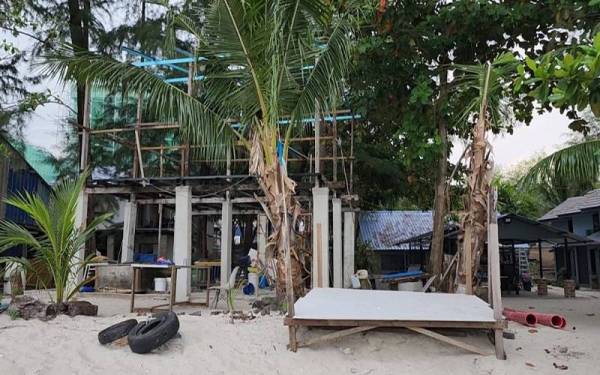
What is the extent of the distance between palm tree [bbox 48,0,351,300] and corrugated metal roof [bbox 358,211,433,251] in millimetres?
16519

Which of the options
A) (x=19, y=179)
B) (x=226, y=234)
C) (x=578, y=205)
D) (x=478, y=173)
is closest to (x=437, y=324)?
(x=478, y=173)

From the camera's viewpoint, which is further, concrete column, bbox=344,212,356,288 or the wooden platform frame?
concrete column, bbox=344,212,356,288

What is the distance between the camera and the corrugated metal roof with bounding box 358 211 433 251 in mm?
24391

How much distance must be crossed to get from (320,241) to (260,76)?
4420 millimetres

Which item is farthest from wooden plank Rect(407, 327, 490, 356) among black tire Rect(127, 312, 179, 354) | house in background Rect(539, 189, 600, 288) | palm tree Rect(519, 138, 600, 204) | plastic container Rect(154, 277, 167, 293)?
house in background Rect(539, 189, 600, 288)

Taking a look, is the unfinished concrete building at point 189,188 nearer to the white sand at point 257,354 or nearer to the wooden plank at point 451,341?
the white sand at point 257,354

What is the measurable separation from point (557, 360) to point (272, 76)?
5.00 m

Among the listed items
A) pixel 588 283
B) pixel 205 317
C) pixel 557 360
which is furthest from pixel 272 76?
pixel 588 283

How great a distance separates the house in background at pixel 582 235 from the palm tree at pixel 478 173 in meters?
15.1

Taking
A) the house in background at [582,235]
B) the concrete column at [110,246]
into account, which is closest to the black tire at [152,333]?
the concrete column at [110,246]

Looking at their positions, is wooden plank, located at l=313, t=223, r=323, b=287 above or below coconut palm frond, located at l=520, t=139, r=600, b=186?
below

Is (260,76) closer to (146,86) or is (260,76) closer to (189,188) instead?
(146,86)

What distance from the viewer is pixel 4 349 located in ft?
18.2

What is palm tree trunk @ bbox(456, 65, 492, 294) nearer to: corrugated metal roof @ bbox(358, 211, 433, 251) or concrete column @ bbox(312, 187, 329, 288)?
concrete column @ bbox(312, 187, 329, 288)
